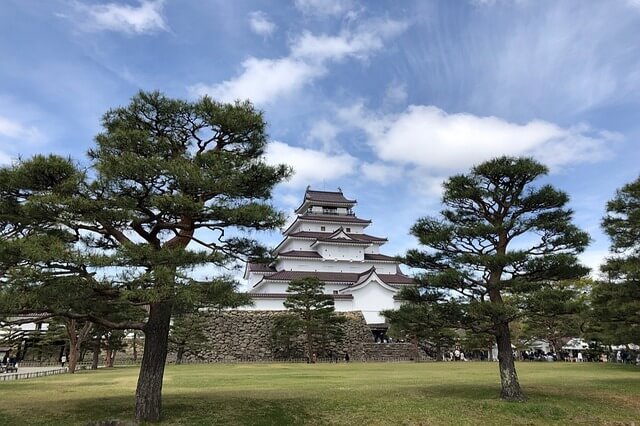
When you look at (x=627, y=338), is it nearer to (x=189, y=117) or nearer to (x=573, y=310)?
(x=573, y=310)

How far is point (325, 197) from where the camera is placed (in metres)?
45.3

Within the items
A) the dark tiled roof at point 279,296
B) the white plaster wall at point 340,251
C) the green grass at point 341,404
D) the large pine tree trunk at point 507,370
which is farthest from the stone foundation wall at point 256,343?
the large pine tree trunk at point 507,370

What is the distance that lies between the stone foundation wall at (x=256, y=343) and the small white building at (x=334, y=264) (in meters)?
1.44

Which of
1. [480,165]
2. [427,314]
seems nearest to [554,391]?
[427,314]

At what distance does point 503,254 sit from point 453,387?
4.96m

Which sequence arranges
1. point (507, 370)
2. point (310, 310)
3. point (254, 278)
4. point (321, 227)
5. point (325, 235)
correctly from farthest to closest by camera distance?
point (321, 227), point (325, 235), point (254, 278), point (310, 310), point (507, 370)

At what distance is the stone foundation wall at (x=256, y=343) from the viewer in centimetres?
3262

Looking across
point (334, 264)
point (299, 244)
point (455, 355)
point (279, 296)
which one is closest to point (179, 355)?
point (279, 296)

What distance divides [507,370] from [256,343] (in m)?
24.1

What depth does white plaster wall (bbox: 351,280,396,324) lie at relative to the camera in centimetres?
3684

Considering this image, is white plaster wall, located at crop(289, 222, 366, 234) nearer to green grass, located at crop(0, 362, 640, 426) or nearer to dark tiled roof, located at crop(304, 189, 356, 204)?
dark tiled roof, located at crop(304, 189, 356, 204)

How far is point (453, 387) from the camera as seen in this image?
14039 mm

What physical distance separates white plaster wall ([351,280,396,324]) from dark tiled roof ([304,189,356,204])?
10.2m

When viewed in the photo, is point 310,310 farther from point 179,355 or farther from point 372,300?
point 179,355
